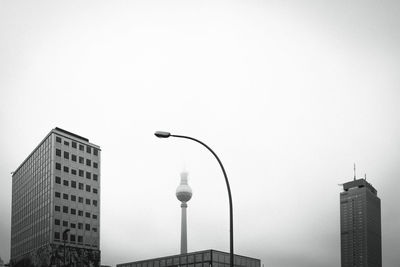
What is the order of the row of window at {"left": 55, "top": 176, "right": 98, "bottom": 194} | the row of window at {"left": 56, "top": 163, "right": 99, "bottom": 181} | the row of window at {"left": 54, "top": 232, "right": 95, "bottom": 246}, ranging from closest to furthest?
1. the row of window at {"left": 54, "top": 232, "right": 95, "bottom": 246}
2. the row of window at {"left": 55, "top": 176, "right": 98, "bottom": 194}
3. the row of window at {"left": 56, "top": 163, "right": 99, "bottom": 181}

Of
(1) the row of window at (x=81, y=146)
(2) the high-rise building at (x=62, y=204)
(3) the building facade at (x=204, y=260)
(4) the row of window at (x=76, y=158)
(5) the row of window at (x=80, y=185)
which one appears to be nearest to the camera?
(3) the building facade at (x=204, y=260)

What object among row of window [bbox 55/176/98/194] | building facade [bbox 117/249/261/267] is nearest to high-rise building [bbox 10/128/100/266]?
row of window [bbox 55/176/98/194]

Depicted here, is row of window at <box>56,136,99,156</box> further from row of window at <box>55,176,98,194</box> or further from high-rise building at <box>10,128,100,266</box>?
row of window at <box>55,176,98,194</box>

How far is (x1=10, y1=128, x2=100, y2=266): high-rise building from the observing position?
354 feet

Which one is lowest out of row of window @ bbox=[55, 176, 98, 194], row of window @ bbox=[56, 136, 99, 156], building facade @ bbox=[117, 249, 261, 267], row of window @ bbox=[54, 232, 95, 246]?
building facade @ bbox=[117, 249, 261, 267]

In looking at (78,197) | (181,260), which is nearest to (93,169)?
(78,197)

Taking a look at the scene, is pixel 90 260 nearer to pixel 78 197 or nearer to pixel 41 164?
pixel 78 197

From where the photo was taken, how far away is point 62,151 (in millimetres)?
112375

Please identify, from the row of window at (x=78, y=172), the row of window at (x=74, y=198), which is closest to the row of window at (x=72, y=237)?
the row of window at (x=74, y=198)

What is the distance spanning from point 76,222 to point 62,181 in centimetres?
906

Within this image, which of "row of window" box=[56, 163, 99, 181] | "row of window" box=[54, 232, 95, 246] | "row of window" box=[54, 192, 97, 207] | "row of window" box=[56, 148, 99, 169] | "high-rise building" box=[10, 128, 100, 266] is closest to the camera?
"row of window" box=[54, 232, 95, 246]

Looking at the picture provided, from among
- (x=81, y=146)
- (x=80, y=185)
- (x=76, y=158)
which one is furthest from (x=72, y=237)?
(x=81, y=146)

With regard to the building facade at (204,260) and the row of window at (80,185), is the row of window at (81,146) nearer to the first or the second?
the row of window at (80,185)

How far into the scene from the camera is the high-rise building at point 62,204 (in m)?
108
